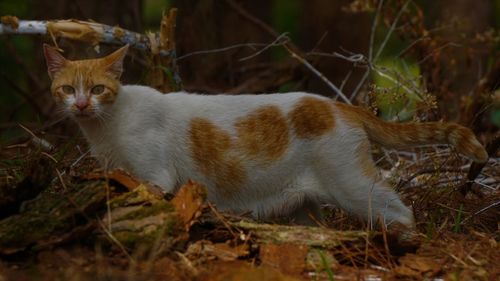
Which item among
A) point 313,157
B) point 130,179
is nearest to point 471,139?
point 313,157

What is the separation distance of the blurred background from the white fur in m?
1.34

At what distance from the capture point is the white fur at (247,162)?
3980 millimetres

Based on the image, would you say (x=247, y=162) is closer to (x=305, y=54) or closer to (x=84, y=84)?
(x=84, y=84)

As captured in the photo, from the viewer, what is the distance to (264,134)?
414cm

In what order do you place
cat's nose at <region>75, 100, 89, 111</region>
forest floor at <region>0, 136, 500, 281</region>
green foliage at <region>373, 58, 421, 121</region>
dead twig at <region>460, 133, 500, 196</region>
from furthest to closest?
green foliage at <region>373, 58, 421, 121</region> → dead twig at <region>460, 133, 500, 196</region> → cat's nose at <region>75, 100, 89, 111</region> → forest floor at <region>0, 136, 500, 281</region>

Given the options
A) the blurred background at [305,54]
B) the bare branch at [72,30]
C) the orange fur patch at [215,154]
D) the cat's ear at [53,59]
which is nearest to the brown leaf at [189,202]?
the orange fur patch at [215,154]

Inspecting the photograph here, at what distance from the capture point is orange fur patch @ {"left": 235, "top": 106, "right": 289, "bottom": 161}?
412 centimetres

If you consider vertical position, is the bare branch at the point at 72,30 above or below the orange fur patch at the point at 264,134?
above

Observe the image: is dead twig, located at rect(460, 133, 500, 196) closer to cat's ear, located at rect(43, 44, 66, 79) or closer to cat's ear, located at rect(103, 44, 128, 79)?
cat's ear, located at rect(103, 44, 128, 79)

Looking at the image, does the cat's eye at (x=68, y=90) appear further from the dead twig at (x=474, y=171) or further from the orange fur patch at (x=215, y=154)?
the dead twig at (x=474, y=171)

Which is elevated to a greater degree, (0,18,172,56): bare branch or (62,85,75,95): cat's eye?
(0,18,172,56): bare branch

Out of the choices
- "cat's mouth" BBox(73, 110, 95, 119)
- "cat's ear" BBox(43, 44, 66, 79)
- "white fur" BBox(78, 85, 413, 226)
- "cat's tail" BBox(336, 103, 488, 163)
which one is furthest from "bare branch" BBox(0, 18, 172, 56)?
"cat's tail" BBox(336, 103, 488, 163)

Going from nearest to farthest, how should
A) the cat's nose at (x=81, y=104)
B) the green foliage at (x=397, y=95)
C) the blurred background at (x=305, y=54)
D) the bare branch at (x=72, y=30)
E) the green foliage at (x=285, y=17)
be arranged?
the cat's nose at (x=81, y=104), the bare branch at (x=72, y=30), the green foliage at (x=397, y=95), the blurred background at (x=305, y=54), the green foliage at (x=285, y=17)

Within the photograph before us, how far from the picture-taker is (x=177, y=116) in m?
4.13
